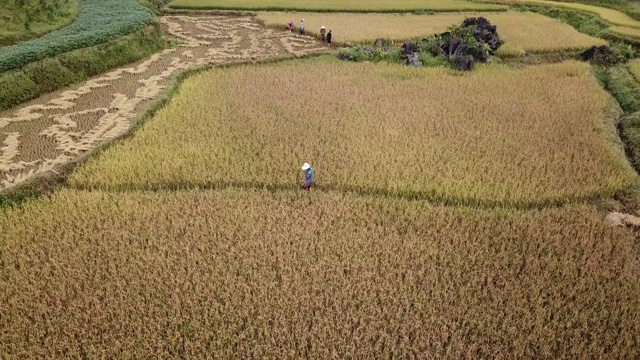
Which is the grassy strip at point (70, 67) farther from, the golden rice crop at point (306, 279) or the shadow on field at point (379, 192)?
the golden rice crop at point (306, 279)

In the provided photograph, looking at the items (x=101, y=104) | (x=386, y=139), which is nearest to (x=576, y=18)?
(x=386, y=139)

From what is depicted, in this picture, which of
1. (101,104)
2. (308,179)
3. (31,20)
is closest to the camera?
(308,179)

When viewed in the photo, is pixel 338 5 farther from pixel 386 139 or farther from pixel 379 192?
pixel 379 192

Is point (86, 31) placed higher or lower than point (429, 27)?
lower

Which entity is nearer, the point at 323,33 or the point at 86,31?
the point at 86,31

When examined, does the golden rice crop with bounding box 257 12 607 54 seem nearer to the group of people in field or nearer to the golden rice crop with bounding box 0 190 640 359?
the group of people in field

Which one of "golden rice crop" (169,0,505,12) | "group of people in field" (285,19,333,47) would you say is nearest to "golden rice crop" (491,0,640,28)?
"golden rice crop" (169,0,505,12)

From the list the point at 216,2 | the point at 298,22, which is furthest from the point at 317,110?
the point at 216,2
